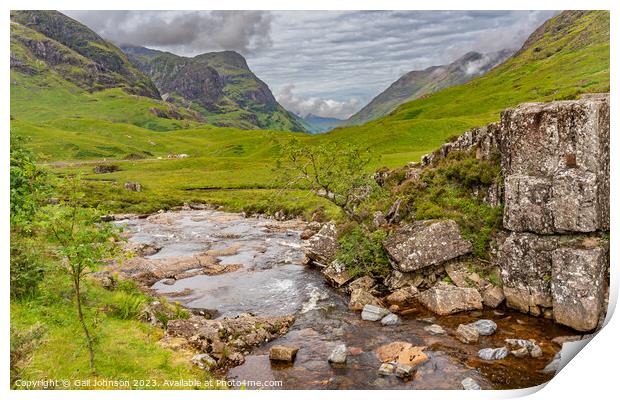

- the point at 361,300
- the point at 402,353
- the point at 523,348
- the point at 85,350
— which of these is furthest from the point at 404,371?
the point at 85,350

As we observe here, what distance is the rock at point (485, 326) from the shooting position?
39.5 feet

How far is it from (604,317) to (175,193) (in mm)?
25189

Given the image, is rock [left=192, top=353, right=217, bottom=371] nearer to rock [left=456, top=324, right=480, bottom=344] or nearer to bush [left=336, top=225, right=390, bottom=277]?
rock [left=456, top=324, right=480, bottom=344]

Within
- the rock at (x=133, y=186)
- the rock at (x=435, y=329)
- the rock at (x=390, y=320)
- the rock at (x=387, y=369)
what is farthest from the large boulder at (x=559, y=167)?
the rock at (x=133, y=186)

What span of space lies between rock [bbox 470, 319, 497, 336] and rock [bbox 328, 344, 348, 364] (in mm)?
4281

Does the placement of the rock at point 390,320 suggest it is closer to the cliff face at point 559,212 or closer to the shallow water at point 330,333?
the shallow water at point 330,333

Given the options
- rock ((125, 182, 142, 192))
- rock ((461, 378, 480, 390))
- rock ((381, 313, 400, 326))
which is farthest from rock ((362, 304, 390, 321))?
rock ((125, 182, 142, 192))

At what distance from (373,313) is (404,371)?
3.85m

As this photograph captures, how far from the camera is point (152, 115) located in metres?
196

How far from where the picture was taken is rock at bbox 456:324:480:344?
11734 millimetres

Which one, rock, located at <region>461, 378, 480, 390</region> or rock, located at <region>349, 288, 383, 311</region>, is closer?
rock, located at <region>461, 378, 480, 390</region>
